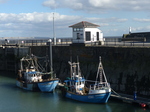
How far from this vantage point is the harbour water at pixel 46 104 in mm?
23984

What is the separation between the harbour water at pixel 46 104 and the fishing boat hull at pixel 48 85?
0.63m

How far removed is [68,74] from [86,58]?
3455 mm

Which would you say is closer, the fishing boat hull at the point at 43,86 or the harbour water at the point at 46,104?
the harbour water at the point at 46,104

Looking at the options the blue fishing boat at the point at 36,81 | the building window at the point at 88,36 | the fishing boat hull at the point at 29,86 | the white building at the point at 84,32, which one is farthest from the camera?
the building window at the point at 88,36

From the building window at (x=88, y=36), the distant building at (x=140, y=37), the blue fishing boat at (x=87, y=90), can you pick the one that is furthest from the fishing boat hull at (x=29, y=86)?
the distant building at (x=140, y=37)

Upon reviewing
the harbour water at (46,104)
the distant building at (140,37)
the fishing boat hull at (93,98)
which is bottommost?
the harbour water at (46,104)

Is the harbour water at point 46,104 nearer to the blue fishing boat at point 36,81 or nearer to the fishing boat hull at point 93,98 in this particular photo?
the fishing boat hull at point 93,98

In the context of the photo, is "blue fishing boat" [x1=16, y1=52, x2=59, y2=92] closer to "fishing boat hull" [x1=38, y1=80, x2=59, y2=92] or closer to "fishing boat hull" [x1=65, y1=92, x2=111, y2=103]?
"fishing boat hull" [x1=38, y1=80, x2=59, y2=92]

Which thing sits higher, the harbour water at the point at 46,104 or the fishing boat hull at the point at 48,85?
the fishing boat hull at the point at 48,85

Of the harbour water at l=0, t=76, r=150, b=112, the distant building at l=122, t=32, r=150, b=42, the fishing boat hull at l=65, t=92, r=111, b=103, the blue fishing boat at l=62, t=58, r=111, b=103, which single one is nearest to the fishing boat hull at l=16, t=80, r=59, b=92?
the harbour water at l=0, t=76, r=150, b=112

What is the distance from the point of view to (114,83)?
93.0ft

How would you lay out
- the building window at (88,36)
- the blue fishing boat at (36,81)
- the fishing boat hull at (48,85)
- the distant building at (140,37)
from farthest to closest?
the distant building at (140,37), the building window at (88,36), the blue fishing boat at (36,81), the fishing boat hull at (48,85)

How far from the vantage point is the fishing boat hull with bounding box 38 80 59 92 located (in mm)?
30391

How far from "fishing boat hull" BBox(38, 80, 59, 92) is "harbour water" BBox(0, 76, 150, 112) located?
0.63 meters
